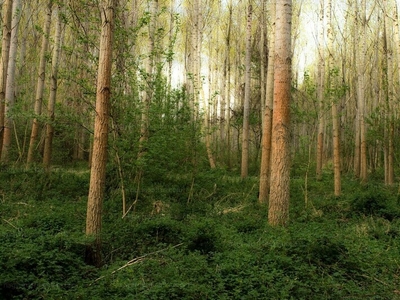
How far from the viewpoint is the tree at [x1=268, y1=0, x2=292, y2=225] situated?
213 inches

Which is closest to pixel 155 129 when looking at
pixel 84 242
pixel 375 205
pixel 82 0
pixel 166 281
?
pixel 82 0

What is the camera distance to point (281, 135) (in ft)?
17.7

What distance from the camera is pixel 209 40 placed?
22.1m

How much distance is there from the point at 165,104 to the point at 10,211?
12.3 ft

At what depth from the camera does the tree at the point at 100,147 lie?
160 inches

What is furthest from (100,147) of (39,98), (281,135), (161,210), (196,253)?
(39,98)

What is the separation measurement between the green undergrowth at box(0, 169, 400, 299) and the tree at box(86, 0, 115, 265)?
7.4 inches

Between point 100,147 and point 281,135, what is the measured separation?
2.84 metres

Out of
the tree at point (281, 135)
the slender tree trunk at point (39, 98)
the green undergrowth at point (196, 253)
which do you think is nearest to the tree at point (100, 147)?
the green undergrowth at point (196, 253)

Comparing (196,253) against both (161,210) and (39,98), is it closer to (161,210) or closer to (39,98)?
(161,210)

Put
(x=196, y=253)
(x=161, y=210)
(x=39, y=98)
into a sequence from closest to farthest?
(x=196, y=253) < (x=161, y=210) < (x=39, y=98)

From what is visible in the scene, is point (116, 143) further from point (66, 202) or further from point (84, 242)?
point (84, 242)

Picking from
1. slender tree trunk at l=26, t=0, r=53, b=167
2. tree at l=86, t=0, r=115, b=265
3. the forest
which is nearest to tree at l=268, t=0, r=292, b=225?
the forest

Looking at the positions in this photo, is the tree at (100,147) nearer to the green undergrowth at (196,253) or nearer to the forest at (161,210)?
the forest at (161,210)
